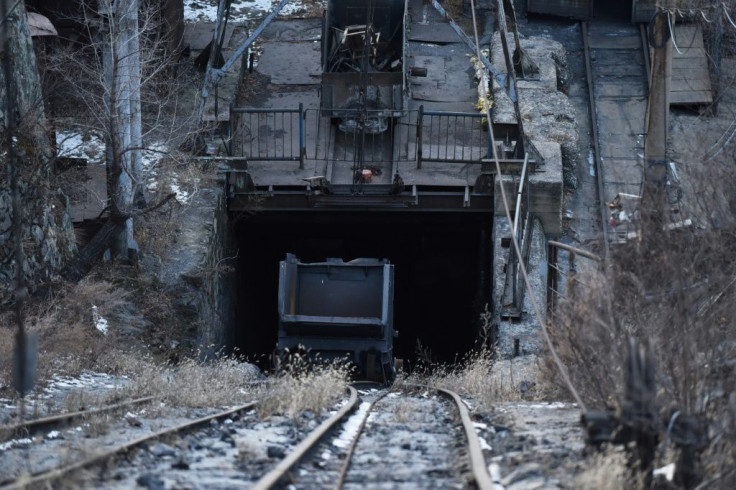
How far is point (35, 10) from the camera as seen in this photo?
2370cm

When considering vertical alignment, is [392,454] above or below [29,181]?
below

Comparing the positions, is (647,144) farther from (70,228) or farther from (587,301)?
(70,228)

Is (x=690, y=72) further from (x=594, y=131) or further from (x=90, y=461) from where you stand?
(x=90, y=461)

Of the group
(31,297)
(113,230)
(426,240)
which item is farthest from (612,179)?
(31,297)

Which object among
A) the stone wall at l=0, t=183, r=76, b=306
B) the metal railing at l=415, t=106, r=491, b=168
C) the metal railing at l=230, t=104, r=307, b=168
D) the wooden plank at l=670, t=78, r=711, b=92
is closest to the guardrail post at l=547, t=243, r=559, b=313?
the metal railing at l=415, t=106, r=491, b=168

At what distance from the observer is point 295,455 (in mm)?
7852

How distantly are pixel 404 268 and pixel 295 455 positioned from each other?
19.2 meters

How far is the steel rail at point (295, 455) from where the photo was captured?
22.1 feet

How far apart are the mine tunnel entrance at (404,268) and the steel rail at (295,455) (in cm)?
1375

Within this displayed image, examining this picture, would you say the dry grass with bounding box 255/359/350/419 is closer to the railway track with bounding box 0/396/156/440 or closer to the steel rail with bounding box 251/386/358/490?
the steel rail with bounding box 251/386/358/490

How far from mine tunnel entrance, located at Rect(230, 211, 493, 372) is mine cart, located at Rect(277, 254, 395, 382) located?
4.60 metres

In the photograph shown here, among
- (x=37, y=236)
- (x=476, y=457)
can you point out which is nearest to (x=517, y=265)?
(x=37, y=236)

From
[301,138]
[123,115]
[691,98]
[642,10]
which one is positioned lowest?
[301,138]

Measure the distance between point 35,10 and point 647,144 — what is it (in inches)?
639
